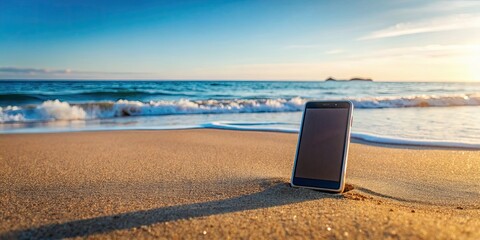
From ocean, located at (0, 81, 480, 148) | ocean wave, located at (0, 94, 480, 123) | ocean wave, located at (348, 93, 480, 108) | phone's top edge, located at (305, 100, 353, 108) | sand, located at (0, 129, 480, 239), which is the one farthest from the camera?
ocean wave, located at (348, 93, 480, 108)

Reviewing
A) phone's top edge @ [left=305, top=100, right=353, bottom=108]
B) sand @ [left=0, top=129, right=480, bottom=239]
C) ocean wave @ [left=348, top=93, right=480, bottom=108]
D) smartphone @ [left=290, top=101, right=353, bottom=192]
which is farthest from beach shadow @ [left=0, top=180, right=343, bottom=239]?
ocean wave @ [left=348, top=93, right=480, bottom=108]

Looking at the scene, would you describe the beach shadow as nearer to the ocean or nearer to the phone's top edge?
the phone's top edge

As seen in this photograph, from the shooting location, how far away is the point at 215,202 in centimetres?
285

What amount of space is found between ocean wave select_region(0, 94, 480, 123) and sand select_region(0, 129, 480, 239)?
7.72 metres

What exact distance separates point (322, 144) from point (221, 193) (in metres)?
0.98

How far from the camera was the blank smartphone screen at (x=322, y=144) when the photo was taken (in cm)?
317

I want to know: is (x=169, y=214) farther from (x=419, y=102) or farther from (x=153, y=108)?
(x=419, y=102)

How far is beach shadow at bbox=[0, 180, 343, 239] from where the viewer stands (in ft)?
6.86

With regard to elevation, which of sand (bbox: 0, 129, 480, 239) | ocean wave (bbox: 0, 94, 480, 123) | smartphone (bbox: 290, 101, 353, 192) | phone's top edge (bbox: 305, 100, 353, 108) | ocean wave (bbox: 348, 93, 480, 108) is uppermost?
phone's top edge (bbox: 305, 100, 353, 108)

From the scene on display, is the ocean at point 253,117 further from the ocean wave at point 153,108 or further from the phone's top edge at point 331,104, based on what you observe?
the phone's top edge at point 331,104

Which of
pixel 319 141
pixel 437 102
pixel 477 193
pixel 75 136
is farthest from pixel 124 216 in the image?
pixel 437 102

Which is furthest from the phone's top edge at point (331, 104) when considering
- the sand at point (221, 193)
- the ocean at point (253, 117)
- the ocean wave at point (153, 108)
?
the ocean wave at point (153, 108)

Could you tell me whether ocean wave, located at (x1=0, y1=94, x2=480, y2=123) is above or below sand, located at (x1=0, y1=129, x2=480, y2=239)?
below

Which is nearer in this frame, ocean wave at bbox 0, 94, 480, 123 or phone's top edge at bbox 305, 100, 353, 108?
phone's top edge at bbox 305, 100, 353, 108
